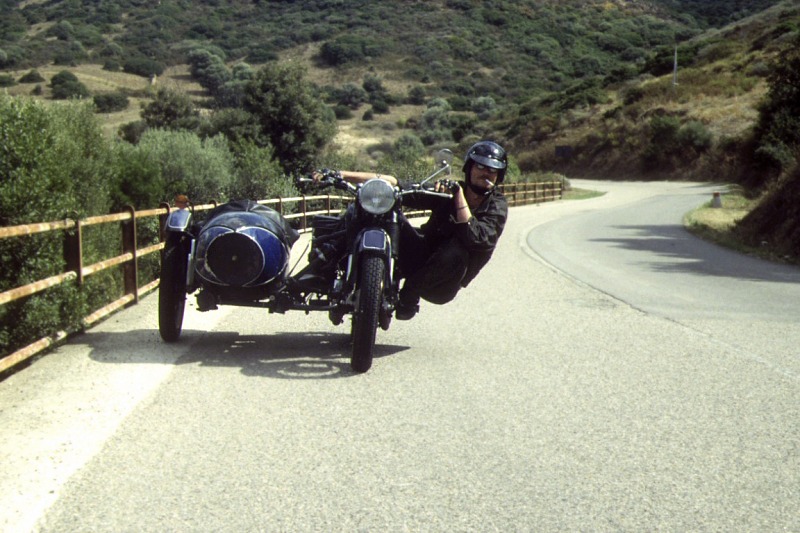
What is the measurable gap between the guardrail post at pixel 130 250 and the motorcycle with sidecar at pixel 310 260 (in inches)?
108

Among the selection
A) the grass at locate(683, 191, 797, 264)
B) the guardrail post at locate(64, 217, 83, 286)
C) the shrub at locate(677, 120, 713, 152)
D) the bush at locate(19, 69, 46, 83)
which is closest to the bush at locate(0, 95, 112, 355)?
the guardrail post at locate(64, 217, 83, 286)

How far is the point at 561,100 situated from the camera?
87.4m

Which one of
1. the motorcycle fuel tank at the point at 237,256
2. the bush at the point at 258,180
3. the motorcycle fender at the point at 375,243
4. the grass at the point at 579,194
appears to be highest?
the motorcycle fender at the point at 375,243

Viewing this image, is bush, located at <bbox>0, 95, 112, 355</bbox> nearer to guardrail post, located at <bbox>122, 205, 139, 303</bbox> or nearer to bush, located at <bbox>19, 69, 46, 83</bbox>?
guardrail post, located at <bbox>122, 205, 139, 303</bbox>

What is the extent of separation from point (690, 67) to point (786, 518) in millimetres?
86672

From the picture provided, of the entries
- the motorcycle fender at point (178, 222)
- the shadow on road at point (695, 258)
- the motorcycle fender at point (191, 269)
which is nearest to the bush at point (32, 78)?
the shadow on road at point (695, 258)

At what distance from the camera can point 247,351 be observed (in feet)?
26.3

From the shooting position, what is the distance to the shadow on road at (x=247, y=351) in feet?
24.1

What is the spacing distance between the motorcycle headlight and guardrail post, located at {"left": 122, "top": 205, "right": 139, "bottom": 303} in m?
4.07

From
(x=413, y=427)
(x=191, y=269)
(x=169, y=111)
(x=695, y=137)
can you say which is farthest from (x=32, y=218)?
(x=695, y=137)

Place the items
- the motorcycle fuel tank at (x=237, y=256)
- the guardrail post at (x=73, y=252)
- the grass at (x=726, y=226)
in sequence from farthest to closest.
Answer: the grass at (x=726, y=226), the guardrail post at (x=73, y=252), the motorcycle fuel tank at (x=237, y=256)

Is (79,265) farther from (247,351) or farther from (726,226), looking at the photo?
(726,226)

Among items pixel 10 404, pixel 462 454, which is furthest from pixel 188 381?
pixel 462 454

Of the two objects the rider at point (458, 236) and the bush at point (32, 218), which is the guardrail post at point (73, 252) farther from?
the rider at point (458, 236)
